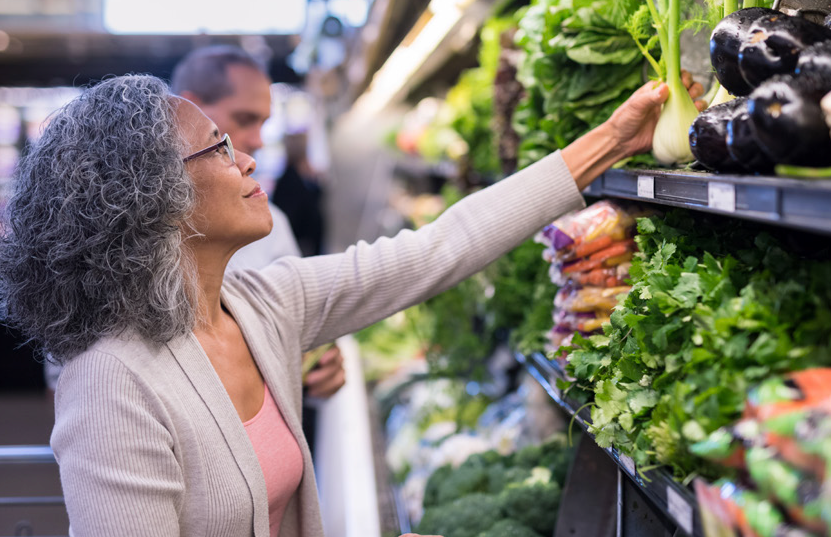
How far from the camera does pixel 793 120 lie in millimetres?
908

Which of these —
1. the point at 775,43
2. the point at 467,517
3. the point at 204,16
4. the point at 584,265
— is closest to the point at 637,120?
the point at 584,265

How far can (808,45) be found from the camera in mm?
1018

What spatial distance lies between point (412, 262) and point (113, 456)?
0.85 m

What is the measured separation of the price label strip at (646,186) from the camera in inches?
53.0

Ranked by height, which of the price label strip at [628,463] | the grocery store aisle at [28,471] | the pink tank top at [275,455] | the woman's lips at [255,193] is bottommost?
the grocery store aisle at [28,471]

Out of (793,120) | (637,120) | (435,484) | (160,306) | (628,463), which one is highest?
(793,120)

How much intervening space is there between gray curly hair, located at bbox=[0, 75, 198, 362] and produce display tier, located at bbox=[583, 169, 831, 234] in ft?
3.09

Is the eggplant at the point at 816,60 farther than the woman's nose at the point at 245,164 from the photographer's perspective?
No

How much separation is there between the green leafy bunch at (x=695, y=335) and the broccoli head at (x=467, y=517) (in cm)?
95

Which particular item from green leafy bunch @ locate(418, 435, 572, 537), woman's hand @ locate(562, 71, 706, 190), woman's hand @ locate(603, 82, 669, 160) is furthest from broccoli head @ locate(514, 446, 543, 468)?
woman's hand @ locate(603, 82, 669, 160)

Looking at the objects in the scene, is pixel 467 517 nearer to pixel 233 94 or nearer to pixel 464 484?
pixel 464 484

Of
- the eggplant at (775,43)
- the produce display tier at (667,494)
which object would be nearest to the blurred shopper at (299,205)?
the produce display tier at (667,494)

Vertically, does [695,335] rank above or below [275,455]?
above

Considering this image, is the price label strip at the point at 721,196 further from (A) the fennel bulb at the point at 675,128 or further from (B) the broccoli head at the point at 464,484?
(B) the broccoli head at the point at 464,484
